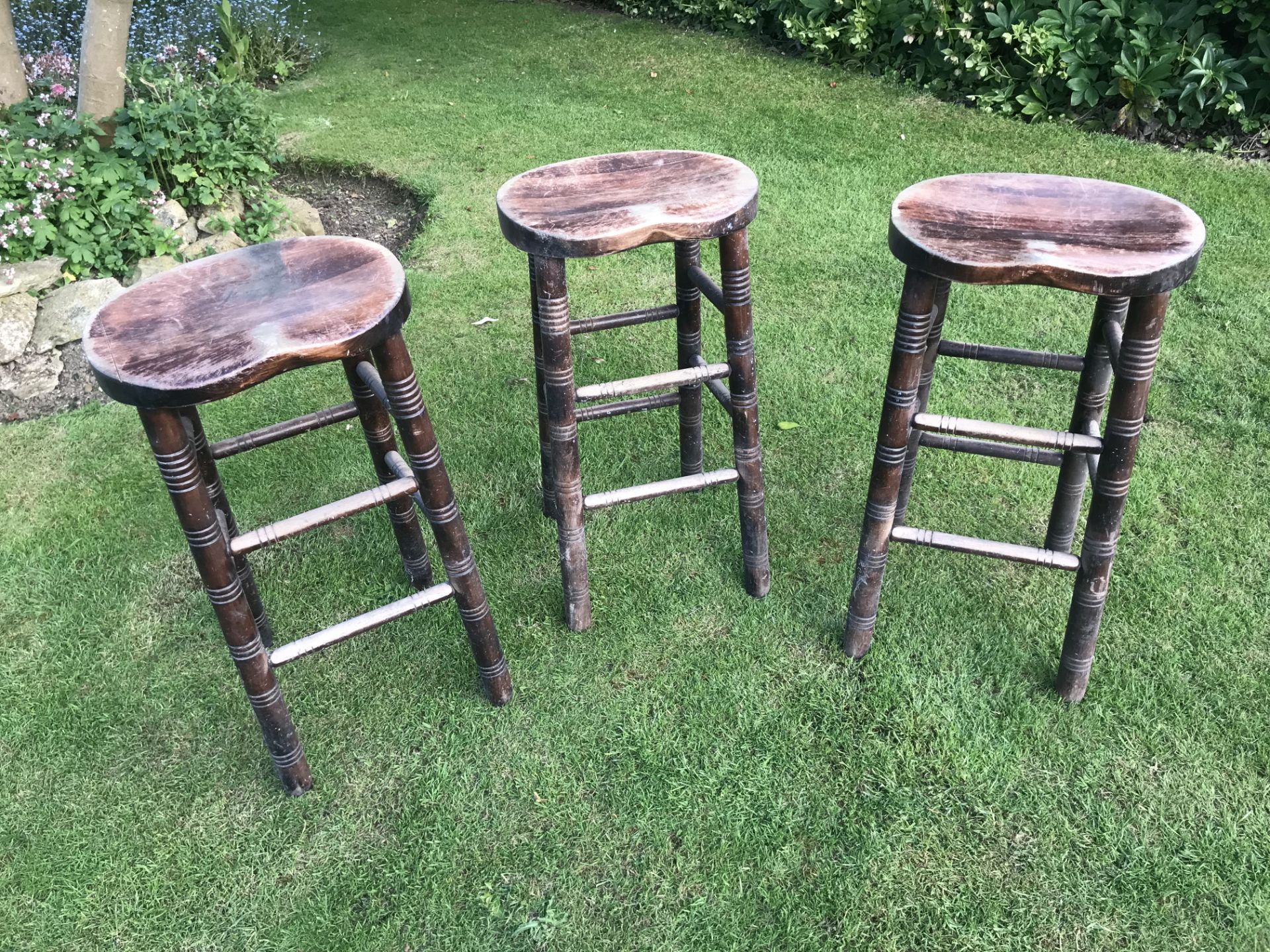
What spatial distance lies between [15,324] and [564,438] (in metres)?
2.85

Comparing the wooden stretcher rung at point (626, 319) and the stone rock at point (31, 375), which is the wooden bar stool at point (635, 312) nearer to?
the wooden stretcher rung at point (626, 319)

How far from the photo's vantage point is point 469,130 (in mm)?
6008

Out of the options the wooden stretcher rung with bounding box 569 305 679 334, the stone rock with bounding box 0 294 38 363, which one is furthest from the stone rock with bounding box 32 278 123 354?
the wooden stretcher rung with bounding box 569 305 679 334

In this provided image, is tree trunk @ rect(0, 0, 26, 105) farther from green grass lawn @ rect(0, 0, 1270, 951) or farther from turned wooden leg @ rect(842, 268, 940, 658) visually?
turned wooden leg @ rect(842, 268, 940, 658)

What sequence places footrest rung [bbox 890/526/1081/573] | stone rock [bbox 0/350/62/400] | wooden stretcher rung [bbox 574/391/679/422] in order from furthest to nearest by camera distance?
1. stone rock [bbox 0/350/62/400]
2. wooden stretcher rung [bbox 574/391/679/422]
3. footrest rung [bbox 890/526/1081/573]

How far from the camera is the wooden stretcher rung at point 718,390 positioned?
2.45 meters

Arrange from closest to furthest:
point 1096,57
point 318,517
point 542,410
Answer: point 318,517 < point 542,410 < point 1096,57

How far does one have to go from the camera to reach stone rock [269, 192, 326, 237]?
469cm

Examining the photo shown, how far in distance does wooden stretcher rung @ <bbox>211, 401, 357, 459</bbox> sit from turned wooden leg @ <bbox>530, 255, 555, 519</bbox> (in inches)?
19.7

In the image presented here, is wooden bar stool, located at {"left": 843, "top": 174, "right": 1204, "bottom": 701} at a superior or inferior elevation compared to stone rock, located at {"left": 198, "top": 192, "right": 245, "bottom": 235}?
superior

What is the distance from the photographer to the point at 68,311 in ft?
12.8

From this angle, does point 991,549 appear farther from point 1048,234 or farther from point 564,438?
point 564,438

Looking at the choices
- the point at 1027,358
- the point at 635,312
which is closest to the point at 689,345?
the point at 635,312

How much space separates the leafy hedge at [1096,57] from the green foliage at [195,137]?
391 cm
